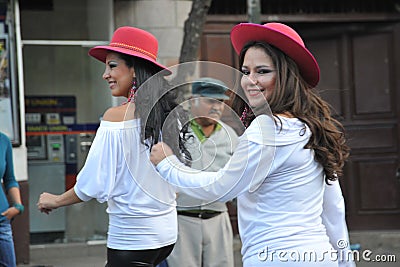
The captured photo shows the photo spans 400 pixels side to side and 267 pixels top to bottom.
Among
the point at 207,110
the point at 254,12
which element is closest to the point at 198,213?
the point at 207,110

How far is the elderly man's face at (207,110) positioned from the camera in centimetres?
536

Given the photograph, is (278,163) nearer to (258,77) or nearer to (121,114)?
(258,77)

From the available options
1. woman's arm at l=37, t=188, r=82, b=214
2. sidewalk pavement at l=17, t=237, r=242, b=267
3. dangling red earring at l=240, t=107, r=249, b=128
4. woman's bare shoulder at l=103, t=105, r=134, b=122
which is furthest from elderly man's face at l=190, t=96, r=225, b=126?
sidewalk pavement at l=17, t=237, r=242, b=267

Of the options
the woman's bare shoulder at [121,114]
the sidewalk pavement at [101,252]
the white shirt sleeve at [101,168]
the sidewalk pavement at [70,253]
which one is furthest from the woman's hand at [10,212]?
the sidewalk pavement at [70,253]

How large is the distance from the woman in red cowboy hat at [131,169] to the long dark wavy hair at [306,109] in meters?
0.70

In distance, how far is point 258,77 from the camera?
3266 millimetres

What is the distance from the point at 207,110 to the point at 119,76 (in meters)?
1.47

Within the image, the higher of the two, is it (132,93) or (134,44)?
(134,44)

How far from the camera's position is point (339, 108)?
971 cm

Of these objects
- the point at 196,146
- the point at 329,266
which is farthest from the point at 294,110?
the point at 196,146

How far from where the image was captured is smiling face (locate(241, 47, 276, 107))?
128 inches

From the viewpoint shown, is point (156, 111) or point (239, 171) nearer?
point (239, 171)

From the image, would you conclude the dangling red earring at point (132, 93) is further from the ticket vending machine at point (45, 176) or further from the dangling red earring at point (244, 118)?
the ticket vending machine at point (45, 176)

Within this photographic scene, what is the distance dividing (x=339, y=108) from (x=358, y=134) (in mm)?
400
